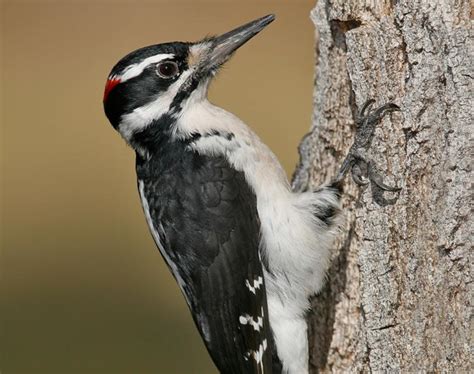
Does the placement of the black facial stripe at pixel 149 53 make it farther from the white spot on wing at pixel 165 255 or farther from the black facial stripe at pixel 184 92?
the white spot on wing at pixel 165 255

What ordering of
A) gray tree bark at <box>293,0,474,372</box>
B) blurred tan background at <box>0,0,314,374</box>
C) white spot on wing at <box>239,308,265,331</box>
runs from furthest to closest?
blurred tan background at <box>0,0,314,374</box>, white spot on wing at <box>239,308,265,331</box>, gray tree bark at <box>293,0,474,372</box>

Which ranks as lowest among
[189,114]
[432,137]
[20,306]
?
[20,306]

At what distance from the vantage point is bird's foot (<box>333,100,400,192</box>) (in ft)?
10.8

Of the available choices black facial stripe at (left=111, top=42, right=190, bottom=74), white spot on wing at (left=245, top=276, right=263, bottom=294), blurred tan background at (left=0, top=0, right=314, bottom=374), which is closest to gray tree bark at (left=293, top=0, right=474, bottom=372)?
white spot on wing at (left=245, top=276, right=263, bottom=294)

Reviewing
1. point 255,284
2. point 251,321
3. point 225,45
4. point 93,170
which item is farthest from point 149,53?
point 93,170

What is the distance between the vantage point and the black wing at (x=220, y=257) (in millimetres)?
3535

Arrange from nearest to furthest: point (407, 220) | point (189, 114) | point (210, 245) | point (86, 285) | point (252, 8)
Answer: point (407, 220) → point (210, 245) → point (189, 114) → point (86, 285) → point (252, 8)

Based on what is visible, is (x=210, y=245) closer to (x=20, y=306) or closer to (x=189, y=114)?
(x=189, y=114)

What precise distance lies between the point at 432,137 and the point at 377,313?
2.17ft

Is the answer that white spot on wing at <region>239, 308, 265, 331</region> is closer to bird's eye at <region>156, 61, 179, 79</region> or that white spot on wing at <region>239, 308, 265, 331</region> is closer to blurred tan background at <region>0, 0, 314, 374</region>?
bird's eye at <region>156, 61, 179, 79</region>

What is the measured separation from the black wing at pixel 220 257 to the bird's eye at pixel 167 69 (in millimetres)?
399

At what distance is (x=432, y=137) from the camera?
3.15 meters

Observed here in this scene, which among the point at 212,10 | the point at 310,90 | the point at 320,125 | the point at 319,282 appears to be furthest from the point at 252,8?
the point at 319,282

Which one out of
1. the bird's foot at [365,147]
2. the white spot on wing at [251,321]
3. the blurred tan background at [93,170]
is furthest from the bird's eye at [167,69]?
the blurred tan background at [93,170]
